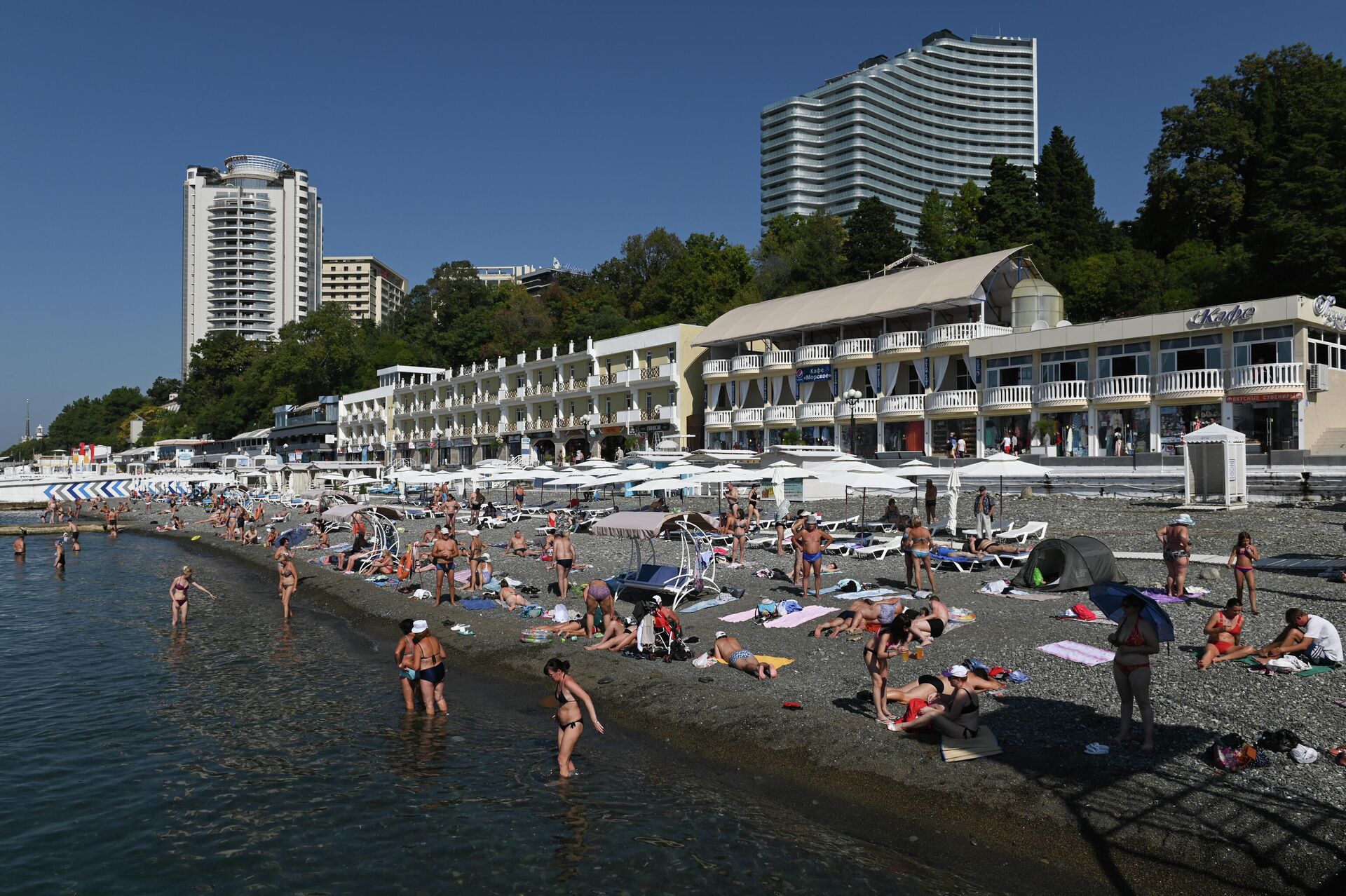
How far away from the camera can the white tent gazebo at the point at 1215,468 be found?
2261cm

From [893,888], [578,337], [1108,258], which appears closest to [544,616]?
[893,888]

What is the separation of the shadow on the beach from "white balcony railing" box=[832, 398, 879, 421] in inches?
1227

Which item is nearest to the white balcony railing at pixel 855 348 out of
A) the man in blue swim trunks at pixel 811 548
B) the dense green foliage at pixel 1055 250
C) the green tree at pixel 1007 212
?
the dense green foliage at pixel 1055 250

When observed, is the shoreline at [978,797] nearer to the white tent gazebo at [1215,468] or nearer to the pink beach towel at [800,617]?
the pink beach towel at [800,617]

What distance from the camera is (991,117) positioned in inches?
6378

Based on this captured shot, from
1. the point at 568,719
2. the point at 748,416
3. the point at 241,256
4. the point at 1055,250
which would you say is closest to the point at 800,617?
the point at 568,719

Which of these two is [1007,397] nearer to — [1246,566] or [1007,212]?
[1246,566]

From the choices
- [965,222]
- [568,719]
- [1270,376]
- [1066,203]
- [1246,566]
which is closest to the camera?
[568,719]

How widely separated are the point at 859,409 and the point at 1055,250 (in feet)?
75.2

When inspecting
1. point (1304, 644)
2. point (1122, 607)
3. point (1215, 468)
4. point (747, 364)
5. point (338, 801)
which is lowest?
point (338, 801)

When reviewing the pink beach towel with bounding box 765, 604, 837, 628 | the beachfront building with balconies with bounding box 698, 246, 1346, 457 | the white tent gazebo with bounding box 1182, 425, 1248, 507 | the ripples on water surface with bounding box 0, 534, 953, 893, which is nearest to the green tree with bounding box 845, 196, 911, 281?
the beachfront building with balconies with bounding box 698, 246, 1346, 457

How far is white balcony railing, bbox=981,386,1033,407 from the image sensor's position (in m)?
34.0

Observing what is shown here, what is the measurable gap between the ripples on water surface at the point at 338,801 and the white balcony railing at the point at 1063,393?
25.9 m

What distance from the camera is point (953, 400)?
3634 centimetres
